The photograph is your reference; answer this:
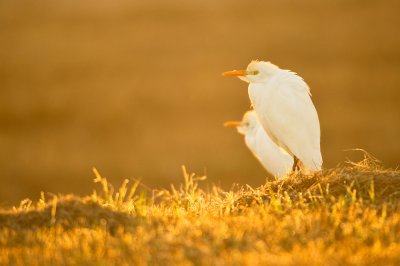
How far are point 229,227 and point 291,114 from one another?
13.0 feet

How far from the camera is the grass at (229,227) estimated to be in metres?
4.62

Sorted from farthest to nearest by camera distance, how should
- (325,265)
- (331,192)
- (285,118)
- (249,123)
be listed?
1. (249,123)
2. (285,118)
3. (331,192)
4. (325,265)

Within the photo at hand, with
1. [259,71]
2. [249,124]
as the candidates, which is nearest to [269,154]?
[249,124]

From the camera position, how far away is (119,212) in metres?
5.82

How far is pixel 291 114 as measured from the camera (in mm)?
9211

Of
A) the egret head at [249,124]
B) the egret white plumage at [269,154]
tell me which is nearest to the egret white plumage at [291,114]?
the egret white plumage at [269,154]

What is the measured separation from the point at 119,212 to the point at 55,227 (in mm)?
480

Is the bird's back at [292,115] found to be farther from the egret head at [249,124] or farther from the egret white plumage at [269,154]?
the egret head at [249,124]

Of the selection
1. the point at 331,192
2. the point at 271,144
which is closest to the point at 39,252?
the point at 331,192

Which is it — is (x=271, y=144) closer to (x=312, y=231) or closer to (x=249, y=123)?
(x=249, y=123)

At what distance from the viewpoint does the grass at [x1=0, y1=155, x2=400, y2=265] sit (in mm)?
4621

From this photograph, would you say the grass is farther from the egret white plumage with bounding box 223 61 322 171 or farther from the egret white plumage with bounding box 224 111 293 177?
the egret white plumage with bounding box 224 111 293 177

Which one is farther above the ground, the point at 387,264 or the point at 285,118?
the point at 285,118

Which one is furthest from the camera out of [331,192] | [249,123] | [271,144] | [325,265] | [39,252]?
[249,123]
